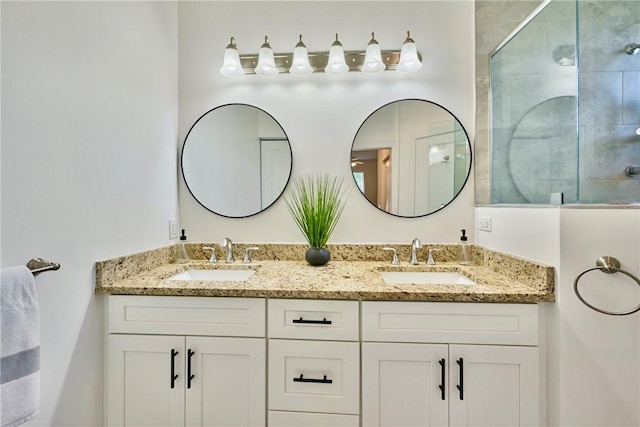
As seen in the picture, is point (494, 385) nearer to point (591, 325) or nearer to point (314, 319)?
point (591, 325)

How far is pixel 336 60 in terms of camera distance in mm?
1657

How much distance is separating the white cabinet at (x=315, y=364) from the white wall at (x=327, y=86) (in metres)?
0.66

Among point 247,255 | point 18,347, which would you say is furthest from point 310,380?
point 18,347

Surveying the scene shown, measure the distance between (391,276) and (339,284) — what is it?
435mm

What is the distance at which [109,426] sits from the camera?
46.9 inches

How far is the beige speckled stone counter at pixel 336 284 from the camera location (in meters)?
1.11

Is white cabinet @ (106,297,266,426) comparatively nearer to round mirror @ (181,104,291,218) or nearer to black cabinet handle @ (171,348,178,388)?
black cabinet handle @ (171,348,178,388)

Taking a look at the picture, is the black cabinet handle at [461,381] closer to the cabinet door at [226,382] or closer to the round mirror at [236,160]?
the cabinet door at [226,382]

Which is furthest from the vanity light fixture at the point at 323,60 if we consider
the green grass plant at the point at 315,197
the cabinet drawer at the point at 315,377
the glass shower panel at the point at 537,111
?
the cabinet drawer at the point at 315,377

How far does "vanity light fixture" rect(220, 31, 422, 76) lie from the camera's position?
164cm

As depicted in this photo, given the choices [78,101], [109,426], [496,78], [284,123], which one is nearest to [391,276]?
[284,123]

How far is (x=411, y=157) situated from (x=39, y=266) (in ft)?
5.57

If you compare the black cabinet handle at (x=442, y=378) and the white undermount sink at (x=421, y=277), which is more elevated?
the white undermount sink at (x=421, y=277)

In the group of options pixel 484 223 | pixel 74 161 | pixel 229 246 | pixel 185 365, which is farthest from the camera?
pixel 229 246
